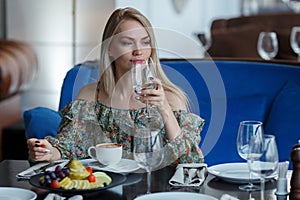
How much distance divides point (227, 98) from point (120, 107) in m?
0.72

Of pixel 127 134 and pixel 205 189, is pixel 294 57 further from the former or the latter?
pixel 205 189

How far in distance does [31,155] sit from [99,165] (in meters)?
0.23

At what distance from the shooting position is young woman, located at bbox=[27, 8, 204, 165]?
2225 millimetres

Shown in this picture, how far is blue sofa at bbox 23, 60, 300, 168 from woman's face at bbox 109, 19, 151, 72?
1.74ft

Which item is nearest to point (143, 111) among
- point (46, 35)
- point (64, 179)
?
point (64, 179)

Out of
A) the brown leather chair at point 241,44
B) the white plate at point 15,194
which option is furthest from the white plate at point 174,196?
the brown leather chair at point 241,44

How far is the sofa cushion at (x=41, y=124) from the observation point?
2695 mm

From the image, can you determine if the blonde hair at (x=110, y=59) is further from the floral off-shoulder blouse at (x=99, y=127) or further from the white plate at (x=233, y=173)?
the white plate at (x=233, y=173)

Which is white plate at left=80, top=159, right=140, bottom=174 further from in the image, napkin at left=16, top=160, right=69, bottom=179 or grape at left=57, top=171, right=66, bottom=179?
grape at left=57, top=171, right=66, bottom=179

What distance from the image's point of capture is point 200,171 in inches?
74.2

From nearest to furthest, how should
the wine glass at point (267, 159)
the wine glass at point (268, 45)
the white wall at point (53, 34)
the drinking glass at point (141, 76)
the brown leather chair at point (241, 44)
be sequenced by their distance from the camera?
1. the wine glass at point (267, 159)
2. the drinking glass at point (141, 76)
3. the wine glass at point (268, 45)
4. the brown leather chair at point (241, 44)
5. the white wall at point (53, 34)

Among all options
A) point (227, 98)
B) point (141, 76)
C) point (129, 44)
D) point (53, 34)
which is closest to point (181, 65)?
point (227, 98)

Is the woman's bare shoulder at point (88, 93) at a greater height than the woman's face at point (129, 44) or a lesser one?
lesser

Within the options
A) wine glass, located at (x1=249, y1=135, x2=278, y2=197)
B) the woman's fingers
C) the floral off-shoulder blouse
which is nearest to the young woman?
the floral off-shoulder blouse
